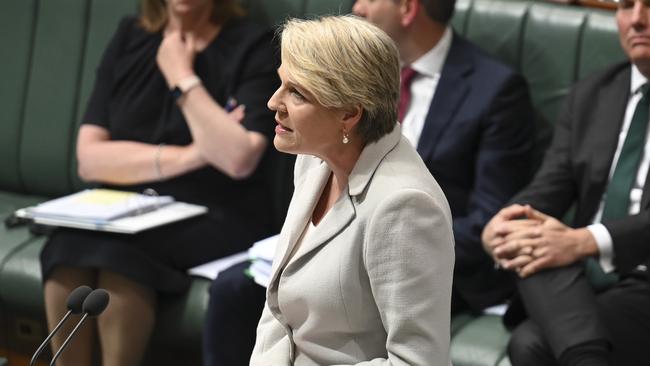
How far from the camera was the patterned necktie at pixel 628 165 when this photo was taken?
9.77 ft

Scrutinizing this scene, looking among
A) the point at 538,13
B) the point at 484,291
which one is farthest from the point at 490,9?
the point at 484,291

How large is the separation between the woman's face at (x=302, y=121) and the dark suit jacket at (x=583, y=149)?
1.19m

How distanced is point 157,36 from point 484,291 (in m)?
1.33

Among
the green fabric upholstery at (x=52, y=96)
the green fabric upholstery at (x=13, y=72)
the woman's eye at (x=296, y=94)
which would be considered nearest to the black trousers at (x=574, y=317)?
the woman's eye at (x=296, y=94)

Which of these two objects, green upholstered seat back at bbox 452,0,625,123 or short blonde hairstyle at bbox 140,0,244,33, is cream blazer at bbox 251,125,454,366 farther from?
short blonde hairstyle at bbox 140,0,244,33

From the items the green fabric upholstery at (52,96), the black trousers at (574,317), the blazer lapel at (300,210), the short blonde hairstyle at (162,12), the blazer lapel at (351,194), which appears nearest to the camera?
the blazer lapel at (351,194)

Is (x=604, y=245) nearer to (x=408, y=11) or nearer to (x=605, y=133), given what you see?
(x=605, y=133)

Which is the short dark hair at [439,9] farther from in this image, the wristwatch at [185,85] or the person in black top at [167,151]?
the wristwatch at [185,85]

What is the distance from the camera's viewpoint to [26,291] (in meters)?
3.48

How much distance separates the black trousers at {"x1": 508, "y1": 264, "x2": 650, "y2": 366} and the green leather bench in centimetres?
10

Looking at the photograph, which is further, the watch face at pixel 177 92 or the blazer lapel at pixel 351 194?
the watch face at pixel 177 92

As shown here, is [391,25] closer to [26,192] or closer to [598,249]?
[598,249]

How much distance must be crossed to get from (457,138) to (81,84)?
1475mm

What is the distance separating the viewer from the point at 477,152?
10.6 feet
